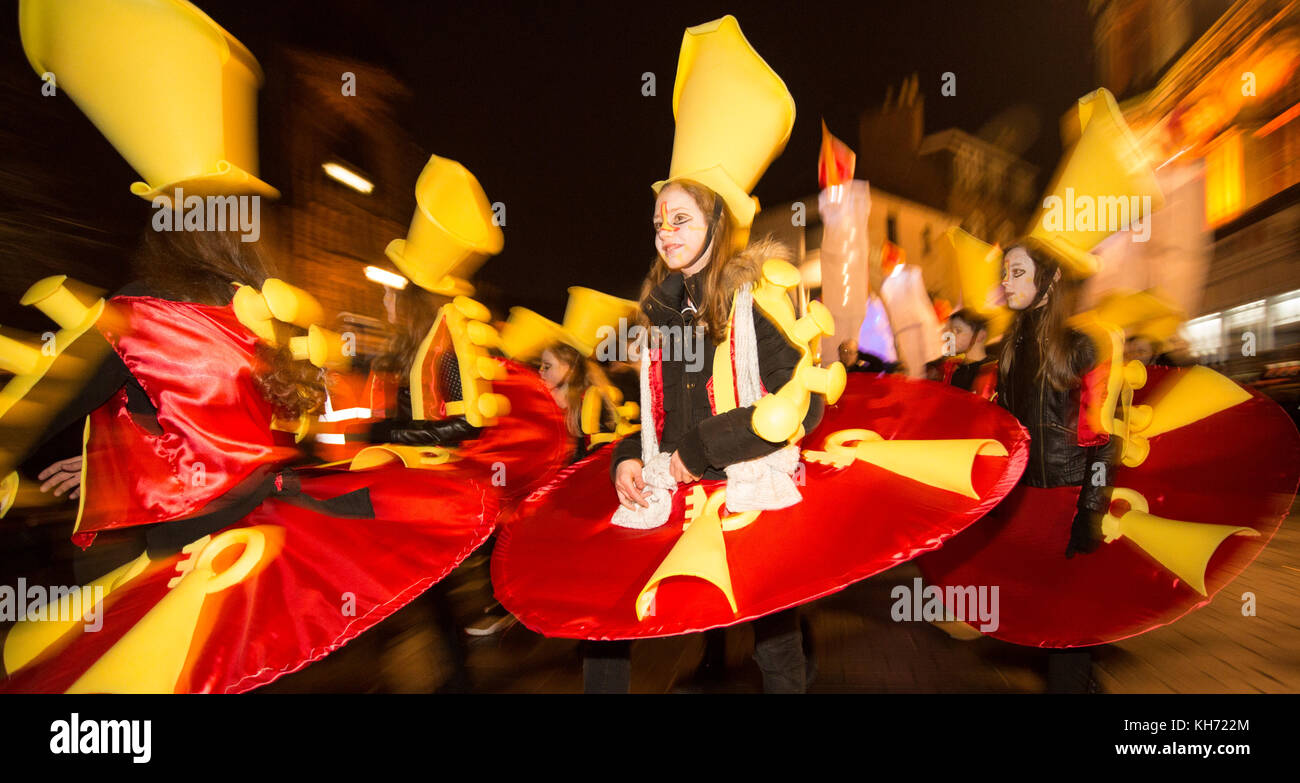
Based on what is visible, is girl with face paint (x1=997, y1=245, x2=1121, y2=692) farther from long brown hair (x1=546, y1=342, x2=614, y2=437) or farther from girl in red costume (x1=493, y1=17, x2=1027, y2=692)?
long brown hair (x1=546, y1=342, x2=614, y2=437)

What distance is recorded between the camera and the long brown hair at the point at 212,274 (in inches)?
62.6

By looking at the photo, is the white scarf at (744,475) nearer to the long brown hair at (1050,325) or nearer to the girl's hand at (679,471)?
the girl's hand at (679,471)

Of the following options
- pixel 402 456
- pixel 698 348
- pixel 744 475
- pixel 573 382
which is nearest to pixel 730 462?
pixel 744 475

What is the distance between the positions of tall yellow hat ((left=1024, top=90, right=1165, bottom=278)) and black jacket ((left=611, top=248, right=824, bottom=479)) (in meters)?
1.18

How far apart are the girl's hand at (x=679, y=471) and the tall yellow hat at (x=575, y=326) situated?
198 centimetres

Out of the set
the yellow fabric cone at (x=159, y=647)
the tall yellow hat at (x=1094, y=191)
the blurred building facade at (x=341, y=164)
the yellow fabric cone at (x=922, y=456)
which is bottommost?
the yellow fabric cone at (x=159, y=647)

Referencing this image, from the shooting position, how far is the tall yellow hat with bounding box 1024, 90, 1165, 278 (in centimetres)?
204

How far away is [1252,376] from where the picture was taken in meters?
6.97

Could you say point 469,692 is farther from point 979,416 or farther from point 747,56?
point 747,56

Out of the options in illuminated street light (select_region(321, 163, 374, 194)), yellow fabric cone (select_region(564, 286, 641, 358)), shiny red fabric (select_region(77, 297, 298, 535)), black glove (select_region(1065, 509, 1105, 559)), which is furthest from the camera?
illuminated street light (select_region(321, 163, 374, 194))

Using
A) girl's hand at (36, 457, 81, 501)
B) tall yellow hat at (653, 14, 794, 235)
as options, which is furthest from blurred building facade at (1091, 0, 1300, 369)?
girl's hand at (36, 457, 81, 501)

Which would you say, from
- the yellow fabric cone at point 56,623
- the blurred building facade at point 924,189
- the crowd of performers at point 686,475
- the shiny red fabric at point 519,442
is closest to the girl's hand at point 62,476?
the crowd of performers at point 686,475

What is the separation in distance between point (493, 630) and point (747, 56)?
2.73 metres

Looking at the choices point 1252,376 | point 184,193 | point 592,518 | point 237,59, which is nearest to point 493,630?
point 592,518
